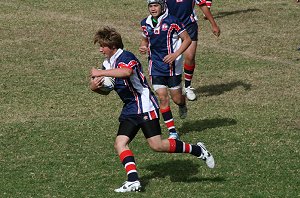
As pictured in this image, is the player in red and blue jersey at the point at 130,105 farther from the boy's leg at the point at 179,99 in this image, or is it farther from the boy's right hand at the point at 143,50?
the boy's leg at the point at 179,99

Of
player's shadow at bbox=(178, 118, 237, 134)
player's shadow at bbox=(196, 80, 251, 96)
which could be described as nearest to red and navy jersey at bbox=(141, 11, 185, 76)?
player's shadow at bbox=(178, 118, 237, 134)

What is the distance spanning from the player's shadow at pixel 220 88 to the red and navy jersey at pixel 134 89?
21.7ft

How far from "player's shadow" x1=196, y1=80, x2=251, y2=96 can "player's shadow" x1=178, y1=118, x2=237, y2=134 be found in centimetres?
241

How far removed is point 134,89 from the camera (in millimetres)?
11531

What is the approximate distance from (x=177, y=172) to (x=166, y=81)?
2.43m

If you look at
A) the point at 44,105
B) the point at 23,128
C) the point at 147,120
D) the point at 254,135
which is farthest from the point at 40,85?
the point at 147,120

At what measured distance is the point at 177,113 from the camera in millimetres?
16438

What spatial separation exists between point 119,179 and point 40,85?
24.2 ft

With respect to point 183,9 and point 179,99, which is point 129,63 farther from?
point 183,9

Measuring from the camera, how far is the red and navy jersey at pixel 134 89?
1140 cm

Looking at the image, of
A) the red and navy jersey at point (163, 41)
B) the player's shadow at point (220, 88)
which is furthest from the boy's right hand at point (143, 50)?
the player's shadow at point (220, 88)

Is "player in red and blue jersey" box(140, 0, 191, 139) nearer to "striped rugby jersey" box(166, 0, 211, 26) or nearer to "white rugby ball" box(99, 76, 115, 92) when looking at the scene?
"striped rugby jersey" box(166, 0, 211, 26)

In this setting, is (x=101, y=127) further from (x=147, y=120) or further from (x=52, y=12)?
(x=52, y=12)

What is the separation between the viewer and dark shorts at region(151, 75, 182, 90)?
14.4 metres
